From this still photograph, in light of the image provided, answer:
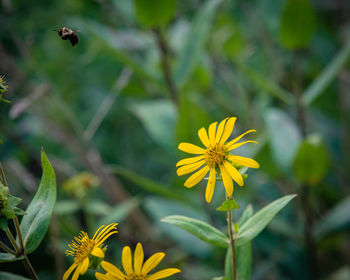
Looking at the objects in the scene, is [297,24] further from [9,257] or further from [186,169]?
[9,257]

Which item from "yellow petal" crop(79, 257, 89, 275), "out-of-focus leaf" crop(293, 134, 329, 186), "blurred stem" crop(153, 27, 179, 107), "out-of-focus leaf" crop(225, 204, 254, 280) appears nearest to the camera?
"yellow petal" crop(79, 257, 89, 275)

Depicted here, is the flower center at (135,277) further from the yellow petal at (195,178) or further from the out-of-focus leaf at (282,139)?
the out-of-focus leaf at (282,139)

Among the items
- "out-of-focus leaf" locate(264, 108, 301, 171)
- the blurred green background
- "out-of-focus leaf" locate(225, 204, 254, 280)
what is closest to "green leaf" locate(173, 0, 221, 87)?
the blurred green background

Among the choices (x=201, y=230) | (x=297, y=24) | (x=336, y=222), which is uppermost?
(x=297, y=24)

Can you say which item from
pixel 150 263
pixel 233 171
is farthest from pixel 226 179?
pixel 150 263

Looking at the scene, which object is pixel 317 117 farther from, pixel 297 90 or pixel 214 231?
pixel 214 231

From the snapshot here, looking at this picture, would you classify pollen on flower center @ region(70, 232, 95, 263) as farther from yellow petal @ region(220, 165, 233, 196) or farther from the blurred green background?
the blurred green background

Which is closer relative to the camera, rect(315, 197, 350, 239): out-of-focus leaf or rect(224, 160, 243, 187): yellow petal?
rect(224, 160, 243, 187): yellow petal
